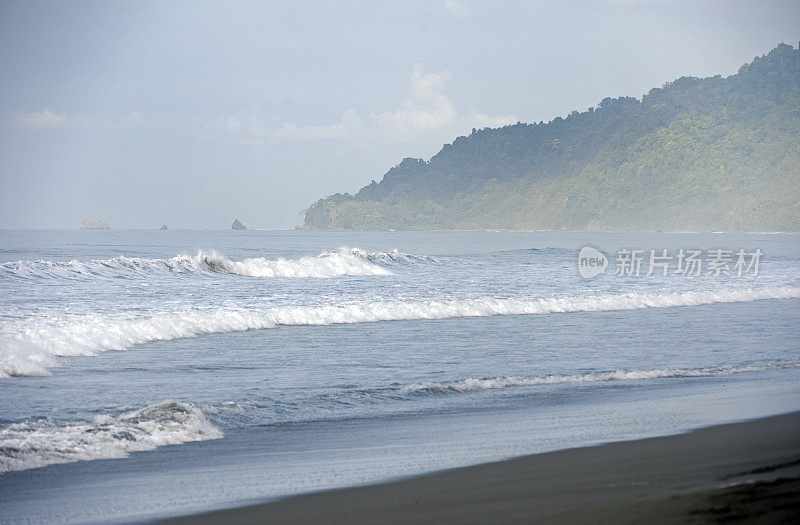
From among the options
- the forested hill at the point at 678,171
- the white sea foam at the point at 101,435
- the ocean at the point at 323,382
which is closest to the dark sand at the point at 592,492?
the ocean at the point at 323,382

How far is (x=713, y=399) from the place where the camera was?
8.66 meters

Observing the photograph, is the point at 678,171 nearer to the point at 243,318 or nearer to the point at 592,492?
the point at 243,318

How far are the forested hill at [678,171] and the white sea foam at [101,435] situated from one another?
13573 centimetres

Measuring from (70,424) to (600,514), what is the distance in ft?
16.6

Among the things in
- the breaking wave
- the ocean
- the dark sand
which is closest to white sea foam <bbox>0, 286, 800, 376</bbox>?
the ocean

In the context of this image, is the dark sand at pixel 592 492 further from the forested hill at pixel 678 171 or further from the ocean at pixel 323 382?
the forested hill at pixel 678 171

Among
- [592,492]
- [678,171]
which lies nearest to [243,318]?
[592,492]

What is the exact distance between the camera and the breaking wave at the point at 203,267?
25.0 m

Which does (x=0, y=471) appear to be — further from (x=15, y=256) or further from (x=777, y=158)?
(x=777, y=158)

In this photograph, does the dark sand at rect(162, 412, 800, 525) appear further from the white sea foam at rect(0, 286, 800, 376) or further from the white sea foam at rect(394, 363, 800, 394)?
the white sea foam at rect(0, 286, 800, 376)

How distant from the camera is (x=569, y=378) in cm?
1029

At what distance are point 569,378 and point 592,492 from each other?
569 centimetres

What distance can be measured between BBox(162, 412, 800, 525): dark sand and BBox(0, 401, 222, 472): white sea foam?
2.17m

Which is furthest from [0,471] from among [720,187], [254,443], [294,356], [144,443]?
[720,187]
